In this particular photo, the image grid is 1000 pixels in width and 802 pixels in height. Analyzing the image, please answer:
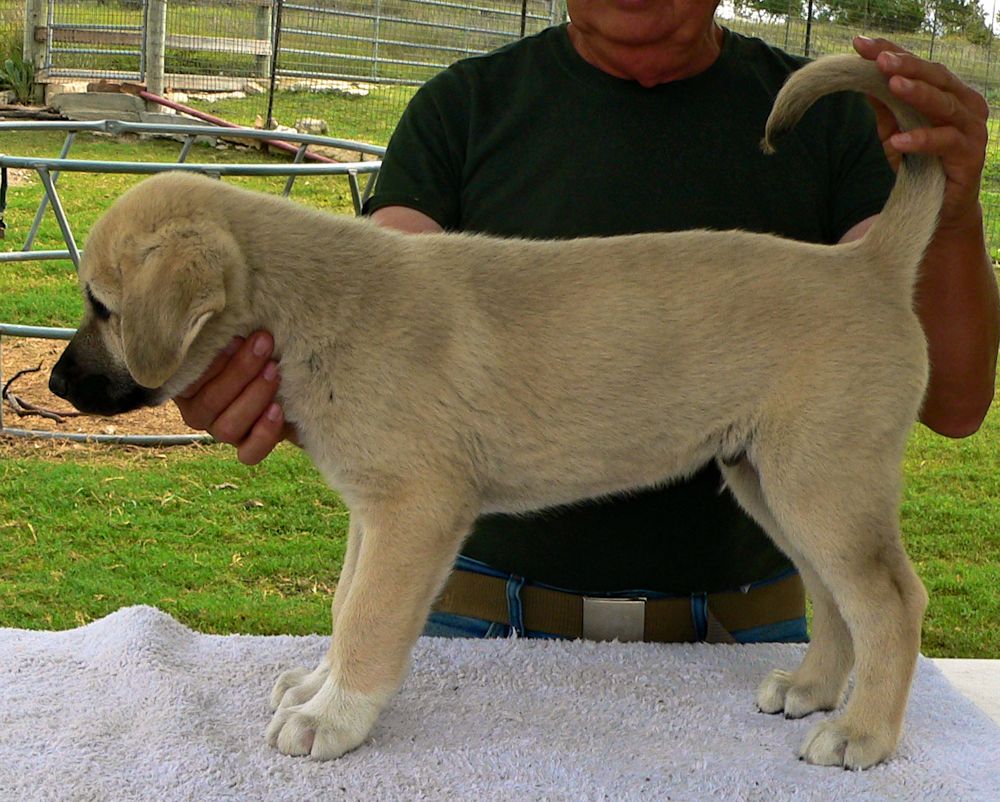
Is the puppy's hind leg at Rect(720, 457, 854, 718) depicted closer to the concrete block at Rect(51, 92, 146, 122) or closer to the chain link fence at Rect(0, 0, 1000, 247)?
the chain link fence at Rect(0, 0, 1000, 247)

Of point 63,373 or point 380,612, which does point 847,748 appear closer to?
point 380,612

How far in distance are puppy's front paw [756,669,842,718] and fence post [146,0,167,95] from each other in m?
16.4

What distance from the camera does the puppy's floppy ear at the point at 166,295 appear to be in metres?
2.42

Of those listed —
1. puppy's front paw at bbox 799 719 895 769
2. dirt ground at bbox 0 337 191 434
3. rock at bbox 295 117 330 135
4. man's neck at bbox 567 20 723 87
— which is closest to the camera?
puppy's front paw at bbox 799 719 895 769

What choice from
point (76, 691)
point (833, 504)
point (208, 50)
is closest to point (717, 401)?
point (833, 504)

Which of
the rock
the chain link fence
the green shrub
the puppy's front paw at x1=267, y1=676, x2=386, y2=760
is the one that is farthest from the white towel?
the green shrub

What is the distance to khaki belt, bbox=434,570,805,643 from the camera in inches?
129

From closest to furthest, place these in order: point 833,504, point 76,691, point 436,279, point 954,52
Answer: point 833,504, point 436,279, point 76,691, point 954,52

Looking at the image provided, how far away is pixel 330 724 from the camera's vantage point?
2502 mm

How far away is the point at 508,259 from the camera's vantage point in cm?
269

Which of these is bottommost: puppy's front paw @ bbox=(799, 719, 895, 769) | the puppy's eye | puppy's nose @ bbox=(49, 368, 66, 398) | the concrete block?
the concrete block

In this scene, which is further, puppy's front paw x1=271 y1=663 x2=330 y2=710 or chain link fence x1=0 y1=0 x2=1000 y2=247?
chain link fence x1=0 y1=0 x2=1000 y2=247

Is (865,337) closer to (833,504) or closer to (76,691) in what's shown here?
(833,504)

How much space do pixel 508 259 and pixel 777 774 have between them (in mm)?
1220
